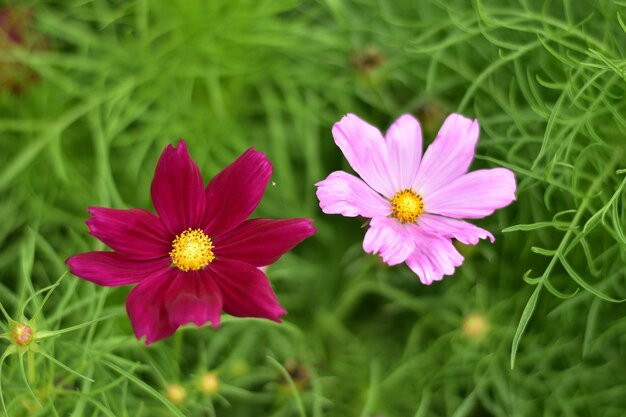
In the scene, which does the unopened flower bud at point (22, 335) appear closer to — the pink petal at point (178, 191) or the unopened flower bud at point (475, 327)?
the pink petal at point (178, 191)

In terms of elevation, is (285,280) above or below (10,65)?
below

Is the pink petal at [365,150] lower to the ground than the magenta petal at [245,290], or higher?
higher

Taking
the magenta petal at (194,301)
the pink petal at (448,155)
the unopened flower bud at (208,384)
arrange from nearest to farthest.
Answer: the magenta petal at (194,301) → the pink petal at (448,155) → the unopened flower bud at (208,384)

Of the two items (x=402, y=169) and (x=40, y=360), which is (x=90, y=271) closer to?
(x=40, y=360)

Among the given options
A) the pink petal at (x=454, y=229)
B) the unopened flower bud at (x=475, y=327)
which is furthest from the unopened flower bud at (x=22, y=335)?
the unopened flower bud at (x=475, y=327)

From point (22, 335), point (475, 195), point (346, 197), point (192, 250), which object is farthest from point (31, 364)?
point (475, 195)

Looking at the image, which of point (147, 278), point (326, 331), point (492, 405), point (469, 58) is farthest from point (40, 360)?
point (469, 58)

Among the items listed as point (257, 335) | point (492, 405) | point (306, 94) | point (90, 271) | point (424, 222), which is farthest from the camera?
point (306, 94)
